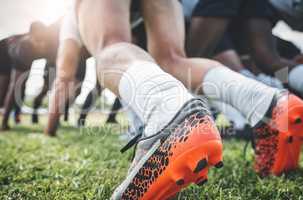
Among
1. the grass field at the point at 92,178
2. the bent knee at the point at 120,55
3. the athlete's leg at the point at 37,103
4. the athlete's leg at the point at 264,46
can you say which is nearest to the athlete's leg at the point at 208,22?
the athlete's leg at the point at 264,46

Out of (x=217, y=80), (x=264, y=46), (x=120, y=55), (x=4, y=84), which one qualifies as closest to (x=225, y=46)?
(x=264, y=46)

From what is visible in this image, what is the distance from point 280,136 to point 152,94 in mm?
728

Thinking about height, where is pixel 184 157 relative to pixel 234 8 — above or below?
above

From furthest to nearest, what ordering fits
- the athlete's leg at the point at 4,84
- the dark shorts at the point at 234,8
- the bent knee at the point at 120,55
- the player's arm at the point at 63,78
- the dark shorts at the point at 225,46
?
the athlete's leg at the point at 4,84 < the dark shorts at the point at 225,46 < the player's arm at the point at 63,78 < the dark shorts at the point at 234,8 < the bent knee at the point at 120,55

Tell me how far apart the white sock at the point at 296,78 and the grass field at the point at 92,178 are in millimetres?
539

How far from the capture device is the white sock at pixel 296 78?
2413 mm

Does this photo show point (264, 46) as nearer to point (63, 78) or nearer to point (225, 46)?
point (225, 46)

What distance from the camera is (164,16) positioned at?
1.68m

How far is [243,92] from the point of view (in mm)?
1612

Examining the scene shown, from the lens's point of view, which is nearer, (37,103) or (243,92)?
(243,92)

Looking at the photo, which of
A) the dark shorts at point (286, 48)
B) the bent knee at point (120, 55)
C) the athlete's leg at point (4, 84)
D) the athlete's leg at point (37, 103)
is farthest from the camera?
the athlete's leg at point (37, 103)

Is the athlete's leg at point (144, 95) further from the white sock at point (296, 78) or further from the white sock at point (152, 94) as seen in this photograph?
the white sock at point (296, 78)

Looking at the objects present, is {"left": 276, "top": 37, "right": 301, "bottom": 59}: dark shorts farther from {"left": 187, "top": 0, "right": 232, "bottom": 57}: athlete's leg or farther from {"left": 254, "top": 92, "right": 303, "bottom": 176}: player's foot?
{"left": 254, "top": 92, "right": 303, "bottom": 176}: player's foot

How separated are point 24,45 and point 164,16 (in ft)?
11.9
